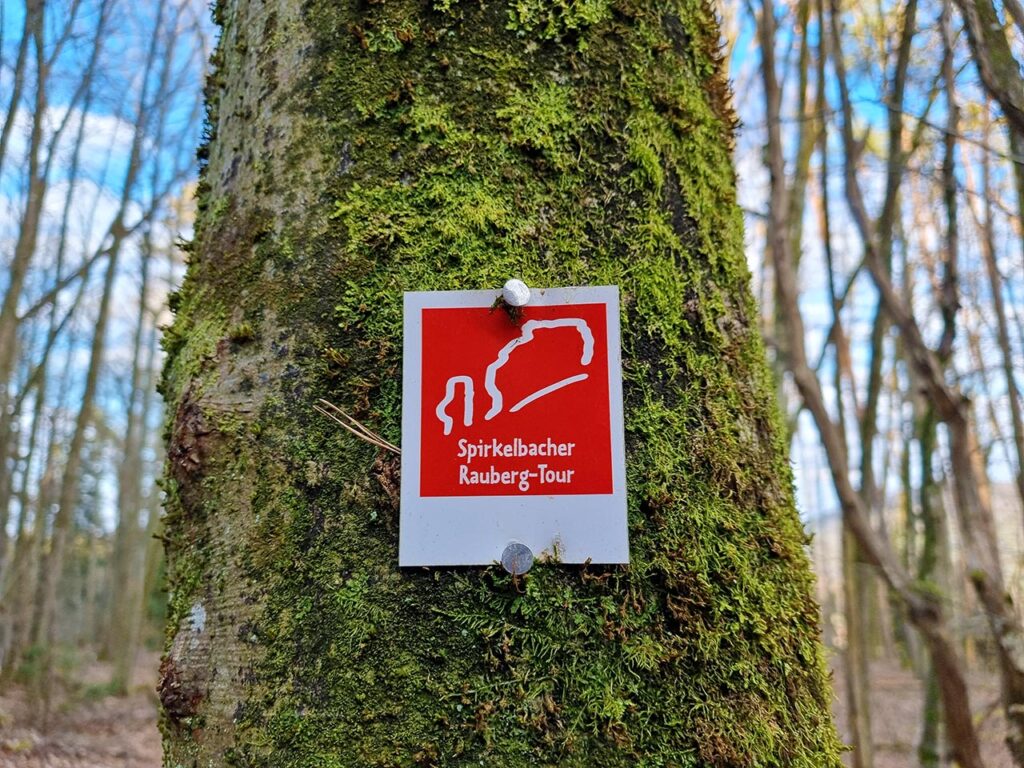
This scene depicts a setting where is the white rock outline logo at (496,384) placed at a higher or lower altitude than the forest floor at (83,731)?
higher

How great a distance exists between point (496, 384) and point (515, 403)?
0.11 ft

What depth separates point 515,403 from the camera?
875 mm

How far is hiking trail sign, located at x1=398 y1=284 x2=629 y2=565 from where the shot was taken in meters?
0.85

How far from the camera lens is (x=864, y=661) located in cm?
494

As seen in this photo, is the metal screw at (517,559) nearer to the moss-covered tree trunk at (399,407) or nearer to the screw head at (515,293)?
the moss-covered tree trunk at (399,407)

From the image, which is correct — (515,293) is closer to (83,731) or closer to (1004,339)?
(1004,339)

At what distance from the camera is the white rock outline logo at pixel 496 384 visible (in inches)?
34.5

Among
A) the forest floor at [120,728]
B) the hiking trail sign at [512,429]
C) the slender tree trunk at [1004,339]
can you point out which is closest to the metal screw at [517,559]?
the hiking trail sign at [512,429]

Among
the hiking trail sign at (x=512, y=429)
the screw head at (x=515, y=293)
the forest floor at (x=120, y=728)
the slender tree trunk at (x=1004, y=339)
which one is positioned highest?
the slender tree trunk at (x=1004, y=339)

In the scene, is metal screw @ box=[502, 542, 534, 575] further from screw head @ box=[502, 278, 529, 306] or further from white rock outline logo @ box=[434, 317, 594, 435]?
screw head @ box=[502, 278, 529, 306]

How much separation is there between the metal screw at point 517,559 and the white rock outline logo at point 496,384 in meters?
0.15

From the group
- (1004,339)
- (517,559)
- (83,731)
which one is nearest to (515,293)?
(517,559)

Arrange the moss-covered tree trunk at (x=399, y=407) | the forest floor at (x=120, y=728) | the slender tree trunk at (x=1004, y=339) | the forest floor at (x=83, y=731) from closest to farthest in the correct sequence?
the moss-covered tree trunk at (x=399, y=407)
the slender tree trunk at (x=1004, y=339)
the forest floor at (x=120, y=728)
the forest floor at (x=83, y=731)

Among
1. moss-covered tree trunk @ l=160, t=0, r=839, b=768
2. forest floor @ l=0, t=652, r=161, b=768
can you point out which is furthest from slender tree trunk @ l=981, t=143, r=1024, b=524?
forest floor @ l=0, t=652, r=161, b=768
